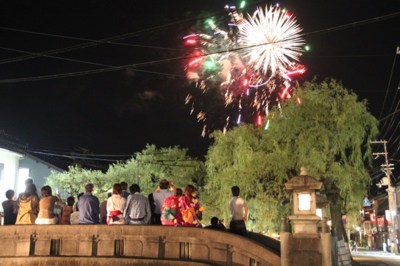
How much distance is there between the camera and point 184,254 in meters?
11.4

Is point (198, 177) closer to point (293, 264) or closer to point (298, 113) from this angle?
point (298, 113)

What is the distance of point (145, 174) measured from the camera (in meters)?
45.7

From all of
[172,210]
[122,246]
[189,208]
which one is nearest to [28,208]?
[122,246]

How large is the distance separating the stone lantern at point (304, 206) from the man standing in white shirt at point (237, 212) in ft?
4.02

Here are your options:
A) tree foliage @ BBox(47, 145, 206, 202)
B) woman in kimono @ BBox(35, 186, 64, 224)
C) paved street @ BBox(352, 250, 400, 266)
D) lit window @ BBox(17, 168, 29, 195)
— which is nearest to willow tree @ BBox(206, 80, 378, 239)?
paved street @ BBox(352, 250, 400, 266)

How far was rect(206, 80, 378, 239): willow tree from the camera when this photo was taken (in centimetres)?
1969

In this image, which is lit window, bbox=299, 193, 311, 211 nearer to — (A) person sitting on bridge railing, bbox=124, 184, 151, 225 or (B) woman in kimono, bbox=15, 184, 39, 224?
(A) person sitting on bridge railing, bbox=124, 184, 151, 225

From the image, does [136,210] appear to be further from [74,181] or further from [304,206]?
[74,181]

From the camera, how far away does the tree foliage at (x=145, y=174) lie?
43.7 meters

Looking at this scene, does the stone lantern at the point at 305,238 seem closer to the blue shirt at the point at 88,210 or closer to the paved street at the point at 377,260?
the blue shirt at the point at 88,210

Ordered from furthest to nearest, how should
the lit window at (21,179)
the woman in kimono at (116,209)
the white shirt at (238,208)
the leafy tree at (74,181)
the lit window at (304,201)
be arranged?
the leafy tree at (74,181)
the lit window at (21,179)
the woman in kimono at (116,209)
the white shirt at (238,208)
the lit window at (304,201)

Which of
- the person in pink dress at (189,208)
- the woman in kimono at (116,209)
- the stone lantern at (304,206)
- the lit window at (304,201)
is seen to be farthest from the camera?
the woman in kimono at (116,209)

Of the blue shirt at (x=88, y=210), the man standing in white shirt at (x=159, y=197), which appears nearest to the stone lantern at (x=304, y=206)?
the man standing in white shirt at (x=159, y=197)

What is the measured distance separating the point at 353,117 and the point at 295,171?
3.55 meters
